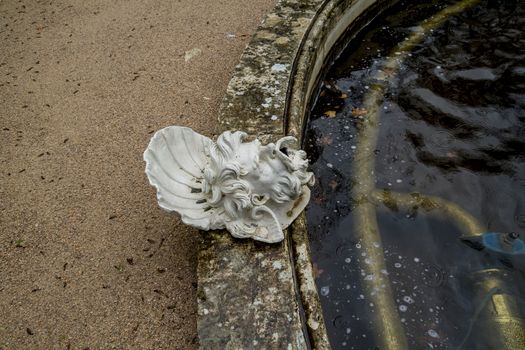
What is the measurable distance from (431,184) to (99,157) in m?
3.21

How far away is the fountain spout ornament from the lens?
9.56ft

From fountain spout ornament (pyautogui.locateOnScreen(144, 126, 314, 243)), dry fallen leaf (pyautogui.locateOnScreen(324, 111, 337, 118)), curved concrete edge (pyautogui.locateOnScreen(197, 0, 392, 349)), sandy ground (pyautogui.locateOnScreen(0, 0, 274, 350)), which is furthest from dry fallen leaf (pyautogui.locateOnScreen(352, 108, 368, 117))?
fountain spout ornament (pyautogui.locateOnScreen(144, 126, 314, 243))

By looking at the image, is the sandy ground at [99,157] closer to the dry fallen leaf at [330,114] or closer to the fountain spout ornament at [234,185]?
the fountain spout ornament at [234,185]

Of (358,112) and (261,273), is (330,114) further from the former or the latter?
(261,273)

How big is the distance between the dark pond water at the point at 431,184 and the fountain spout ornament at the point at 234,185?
770mm

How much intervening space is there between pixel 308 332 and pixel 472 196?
2296 mm

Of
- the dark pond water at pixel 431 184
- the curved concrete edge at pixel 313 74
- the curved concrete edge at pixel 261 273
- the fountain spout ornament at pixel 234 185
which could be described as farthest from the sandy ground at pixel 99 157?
the dark pond water at pixel 431 184

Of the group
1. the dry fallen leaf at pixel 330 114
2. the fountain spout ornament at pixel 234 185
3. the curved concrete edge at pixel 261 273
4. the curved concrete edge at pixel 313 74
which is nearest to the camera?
the curved concrete edge at pixel 261 273

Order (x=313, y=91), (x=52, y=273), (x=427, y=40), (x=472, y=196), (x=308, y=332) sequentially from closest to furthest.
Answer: (x=308, y=332) → (x=52, y=273) → (x=472, y=196) → (x=313, y=91) → (x=427, y=40)

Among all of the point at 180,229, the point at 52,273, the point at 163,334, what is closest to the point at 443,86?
the point at 180,229

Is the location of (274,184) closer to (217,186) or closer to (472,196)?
(217,186)

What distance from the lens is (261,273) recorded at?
274 centimetres

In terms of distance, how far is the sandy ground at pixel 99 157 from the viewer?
2.95 metres

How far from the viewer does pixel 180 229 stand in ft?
11.3
